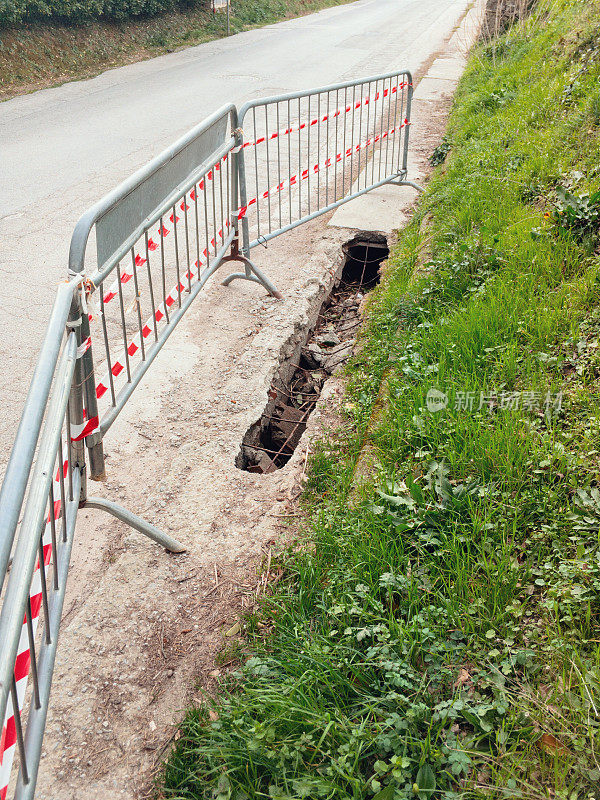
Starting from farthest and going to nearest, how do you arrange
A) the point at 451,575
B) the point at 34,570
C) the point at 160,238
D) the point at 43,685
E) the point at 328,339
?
the point at 328,339 → the point at 160,238 → the point at 451,575 → the point at 43,685 → the point at 34,570

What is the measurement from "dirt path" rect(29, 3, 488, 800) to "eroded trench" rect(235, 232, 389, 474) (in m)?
0.13

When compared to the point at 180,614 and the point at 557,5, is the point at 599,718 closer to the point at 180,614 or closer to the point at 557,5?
the point at 180,614

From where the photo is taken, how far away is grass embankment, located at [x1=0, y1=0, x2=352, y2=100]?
49.9 feet

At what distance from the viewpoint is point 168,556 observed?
3441 mm

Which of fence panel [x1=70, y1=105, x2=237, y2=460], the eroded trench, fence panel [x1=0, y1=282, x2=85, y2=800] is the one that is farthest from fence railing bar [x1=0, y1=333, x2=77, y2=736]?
the eroded trench

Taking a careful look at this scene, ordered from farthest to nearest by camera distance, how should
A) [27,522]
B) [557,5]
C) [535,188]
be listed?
[557,5], [535,188], [27,522]

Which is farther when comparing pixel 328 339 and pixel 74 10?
pixel 74 10

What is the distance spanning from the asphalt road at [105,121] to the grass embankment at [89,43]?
76 cm

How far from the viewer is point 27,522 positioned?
186 cm

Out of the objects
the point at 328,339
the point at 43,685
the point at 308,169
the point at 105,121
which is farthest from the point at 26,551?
the point at 105,121

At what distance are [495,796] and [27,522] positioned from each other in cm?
157

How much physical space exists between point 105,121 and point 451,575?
35.5ft

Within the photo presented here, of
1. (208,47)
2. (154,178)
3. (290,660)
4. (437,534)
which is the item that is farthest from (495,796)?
(208,47)

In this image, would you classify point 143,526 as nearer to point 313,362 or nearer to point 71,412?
point 71,412
